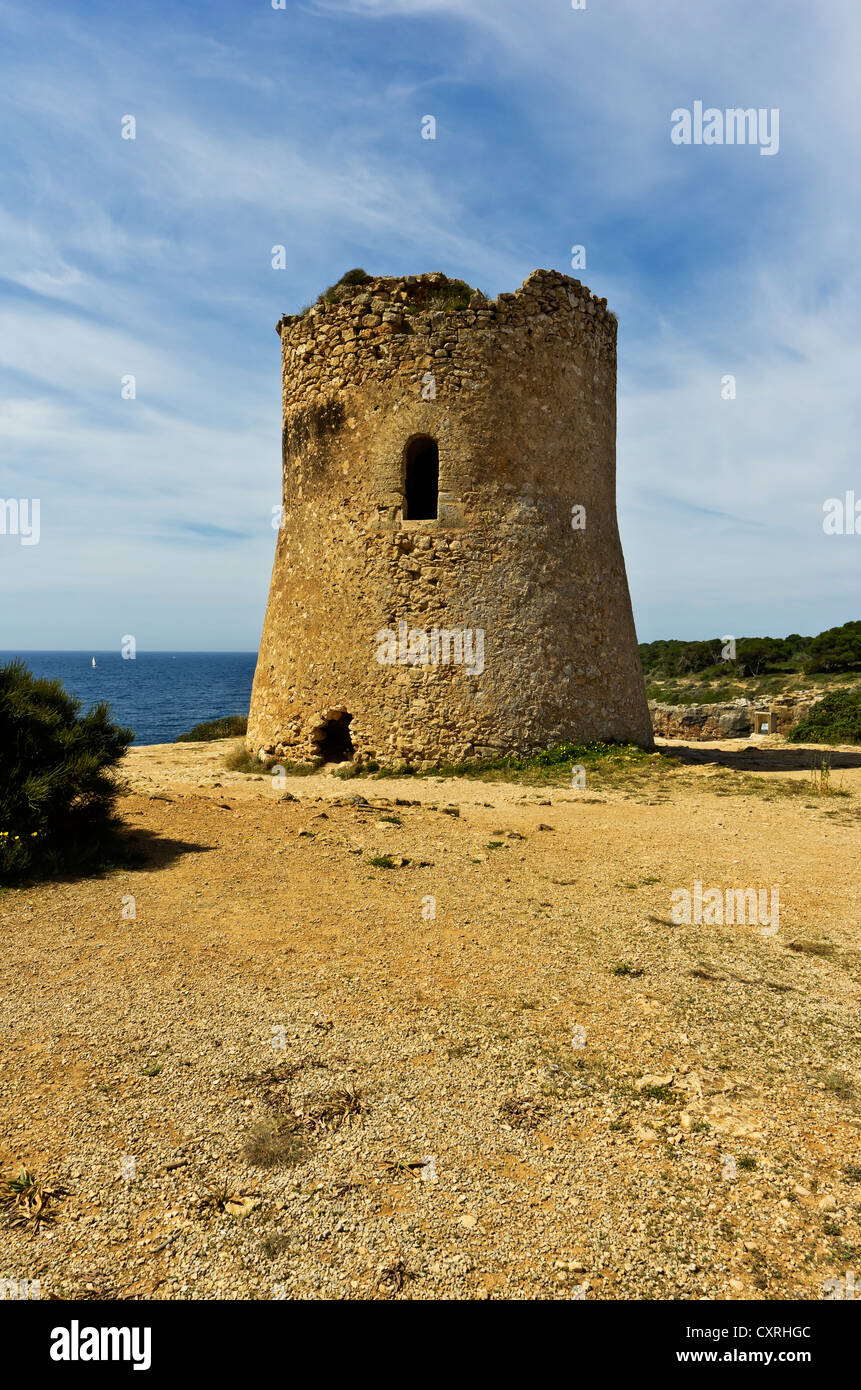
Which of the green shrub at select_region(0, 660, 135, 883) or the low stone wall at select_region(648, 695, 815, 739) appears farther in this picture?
the low stone wall at select_region(648, 695, 815, 739)

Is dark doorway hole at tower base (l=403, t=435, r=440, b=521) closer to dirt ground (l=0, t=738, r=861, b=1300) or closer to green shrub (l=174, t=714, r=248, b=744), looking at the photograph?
green shrub (l=174, t=714, r=248, b=744)

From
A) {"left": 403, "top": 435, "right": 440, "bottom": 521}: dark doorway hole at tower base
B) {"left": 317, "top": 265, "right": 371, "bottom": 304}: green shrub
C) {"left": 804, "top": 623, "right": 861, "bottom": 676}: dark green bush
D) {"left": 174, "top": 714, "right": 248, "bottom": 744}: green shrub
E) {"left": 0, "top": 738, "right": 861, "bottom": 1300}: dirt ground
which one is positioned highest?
{"left": 317, "top": 265, "right": 371, "bottom": 304}: green shrub

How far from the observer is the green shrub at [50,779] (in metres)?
5.97

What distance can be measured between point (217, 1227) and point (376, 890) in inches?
131

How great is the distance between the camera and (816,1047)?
3.50 meters

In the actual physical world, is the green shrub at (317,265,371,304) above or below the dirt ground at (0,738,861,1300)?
above

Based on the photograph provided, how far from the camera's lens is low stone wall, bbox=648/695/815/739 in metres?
20.0

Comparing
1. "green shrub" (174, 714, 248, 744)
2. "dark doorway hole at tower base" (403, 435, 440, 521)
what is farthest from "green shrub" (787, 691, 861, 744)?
"green shrub" (174, 714, 248, 744)

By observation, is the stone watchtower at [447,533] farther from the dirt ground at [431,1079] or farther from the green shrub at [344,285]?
the dirt ground at [431,1079]

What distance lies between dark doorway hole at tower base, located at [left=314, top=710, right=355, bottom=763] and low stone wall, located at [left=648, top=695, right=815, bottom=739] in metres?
10.7

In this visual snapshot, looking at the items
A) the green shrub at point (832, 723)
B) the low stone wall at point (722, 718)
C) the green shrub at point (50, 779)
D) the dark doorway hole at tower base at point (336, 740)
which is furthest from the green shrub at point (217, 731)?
the green shrub at point (832, 723)

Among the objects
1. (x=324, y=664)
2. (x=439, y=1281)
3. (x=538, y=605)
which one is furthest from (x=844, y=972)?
(x=324, y=664)

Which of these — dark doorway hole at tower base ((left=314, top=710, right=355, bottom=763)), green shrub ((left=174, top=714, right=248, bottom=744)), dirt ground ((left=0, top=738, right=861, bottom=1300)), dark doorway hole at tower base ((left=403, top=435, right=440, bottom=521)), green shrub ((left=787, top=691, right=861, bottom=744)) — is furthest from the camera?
green shrub ((left=174, top=714, right=248, bottom=744))
